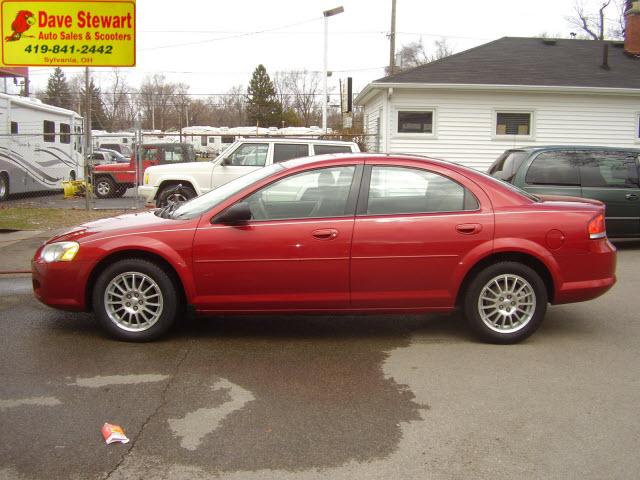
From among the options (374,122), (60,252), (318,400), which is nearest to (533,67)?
(374,122)

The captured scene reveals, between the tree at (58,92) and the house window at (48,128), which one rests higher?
the tree at (58,92)

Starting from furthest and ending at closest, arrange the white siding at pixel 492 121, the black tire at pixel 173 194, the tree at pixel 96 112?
1. the tree at pixel 96 112
2. the white siding at pixel 492 121
3. the black tire at pixel 173 194

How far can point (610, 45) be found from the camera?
21312mm

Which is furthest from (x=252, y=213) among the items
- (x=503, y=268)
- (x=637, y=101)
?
(x=637, y=101)

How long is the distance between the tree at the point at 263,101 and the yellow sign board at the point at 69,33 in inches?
2061

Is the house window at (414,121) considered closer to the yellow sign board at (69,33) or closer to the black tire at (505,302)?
the yellow sign board at (69,33)

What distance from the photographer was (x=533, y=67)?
18781mm

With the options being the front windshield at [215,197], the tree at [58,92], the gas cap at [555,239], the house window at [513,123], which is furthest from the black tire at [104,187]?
the tree at [58,92]

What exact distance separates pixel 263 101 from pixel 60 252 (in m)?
69.1

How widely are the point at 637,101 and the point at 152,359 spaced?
57.4ft

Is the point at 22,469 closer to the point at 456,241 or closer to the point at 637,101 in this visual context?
the point at 456,241

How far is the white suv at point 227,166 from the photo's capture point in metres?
12.6

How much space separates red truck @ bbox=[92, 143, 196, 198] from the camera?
68.9 feet

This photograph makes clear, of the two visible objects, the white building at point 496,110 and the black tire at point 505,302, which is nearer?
the black tire at point 505,302
